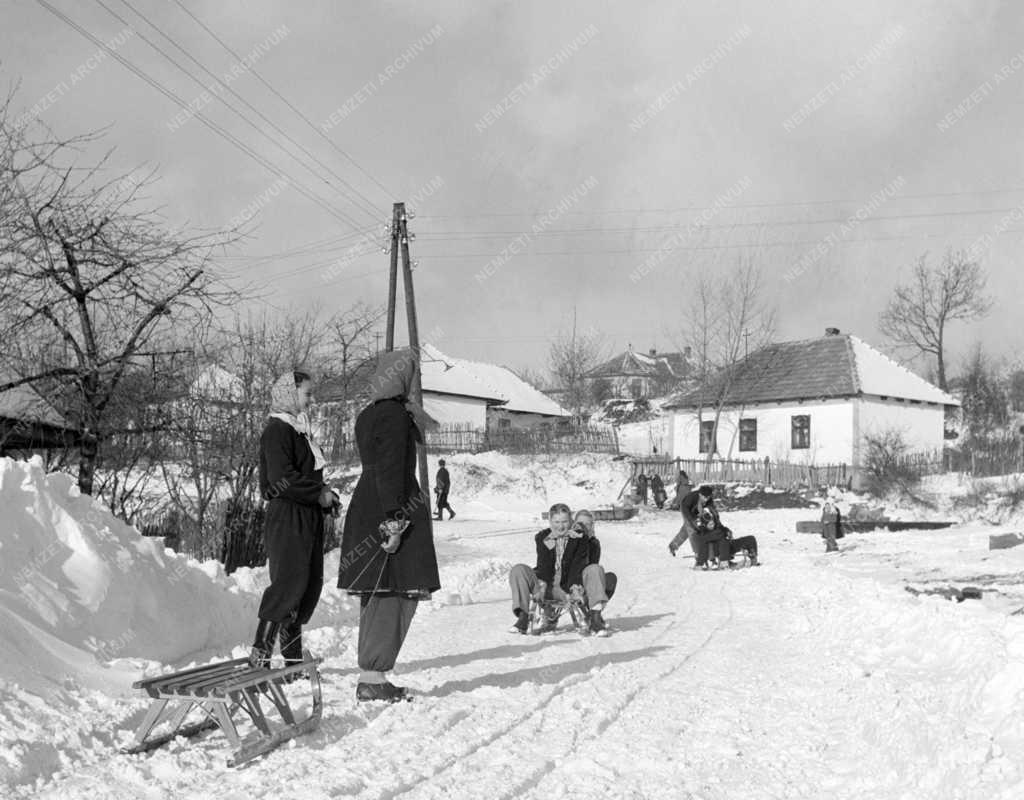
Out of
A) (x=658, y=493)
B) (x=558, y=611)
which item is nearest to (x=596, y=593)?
(x=558, y=611)

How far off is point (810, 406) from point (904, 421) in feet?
13.4

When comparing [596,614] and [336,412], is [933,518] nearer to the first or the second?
[336,412]

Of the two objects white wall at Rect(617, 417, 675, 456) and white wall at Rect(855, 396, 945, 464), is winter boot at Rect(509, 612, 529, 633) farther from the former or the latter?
white wall at Rect(617, 417, 675, 456)

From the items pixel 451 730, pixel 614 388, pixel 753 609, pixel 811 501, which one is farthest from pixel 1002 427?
pixel 451 730

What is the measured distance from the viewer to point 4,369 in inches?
361

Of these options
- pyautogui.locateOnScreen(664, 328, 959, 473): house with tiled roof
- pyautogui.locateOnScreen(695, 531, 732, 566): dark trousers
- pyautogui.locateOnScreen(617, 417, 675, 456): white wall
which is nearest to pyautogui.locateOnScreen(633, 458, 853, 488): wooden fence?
pyautogui.locateOnScreen(664, 328, 959, 473): house with tiled roof

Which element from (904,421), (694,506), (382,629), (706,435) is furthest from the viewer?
(706,435)

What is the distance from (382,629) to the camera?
5805 mm

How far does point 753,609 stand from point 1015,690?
6.59 m

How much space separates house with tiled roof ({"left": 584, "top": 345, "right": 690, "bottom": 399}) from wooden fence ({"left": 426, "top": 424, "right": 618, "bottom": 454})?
1873 centimetres

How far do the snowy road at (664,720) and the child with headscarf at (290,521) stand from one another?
0.56 meters

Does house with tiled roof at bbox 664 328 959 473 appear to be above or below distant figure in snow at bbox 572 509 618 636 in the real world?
above

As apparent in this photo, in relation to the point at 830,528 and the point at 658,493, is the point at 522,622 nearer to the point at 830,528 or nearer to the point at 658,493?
the point at 830,528

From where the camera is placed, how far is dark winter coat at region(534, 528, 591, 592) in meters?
9.27
